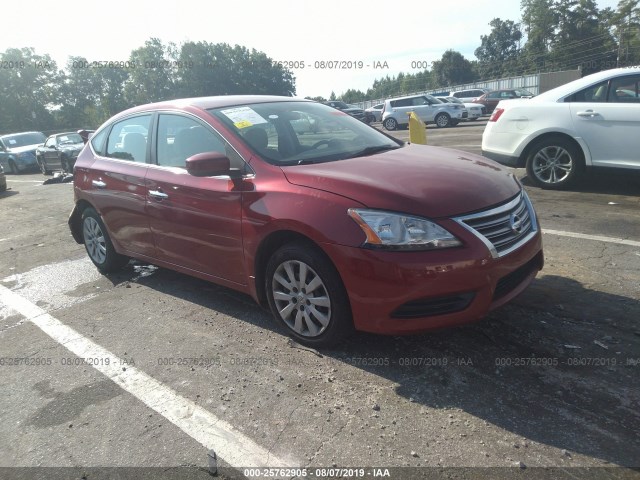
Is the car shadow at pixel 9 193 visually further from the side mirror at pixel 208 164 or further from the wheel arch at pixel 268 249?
the wheel arch at pixel 268 249

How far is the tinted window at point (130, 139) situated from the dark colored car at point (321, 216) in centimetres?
2

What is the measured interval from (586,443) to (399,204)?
1.53 meters

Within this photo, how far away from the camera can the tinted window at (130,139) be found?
4570 millimetres

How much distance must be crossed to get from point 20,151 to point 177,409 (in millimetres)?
21139

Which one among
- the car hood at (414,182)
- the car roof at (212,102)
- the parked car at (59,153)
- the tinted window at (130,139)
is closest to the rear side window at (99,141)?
the tinted window at (130,139)

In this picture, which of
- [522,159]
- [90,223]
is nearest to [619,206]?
[522,159]

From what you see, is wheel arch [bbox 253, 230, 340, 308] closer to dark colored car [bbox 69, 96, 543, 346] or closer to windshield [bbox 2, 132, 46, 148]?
dark colored car [bbox 69, 96, 543, 346]

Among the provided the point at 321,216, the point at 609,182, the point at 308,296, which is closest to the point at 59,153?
the point at 609,182

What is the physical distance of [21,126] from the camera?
214ft

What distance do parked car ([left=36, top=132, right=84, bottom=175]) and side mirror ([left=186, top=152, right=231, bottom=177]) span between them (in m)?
14.7

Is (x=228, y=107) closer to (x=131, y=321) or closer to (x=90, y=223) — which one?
(x=131, y=321)

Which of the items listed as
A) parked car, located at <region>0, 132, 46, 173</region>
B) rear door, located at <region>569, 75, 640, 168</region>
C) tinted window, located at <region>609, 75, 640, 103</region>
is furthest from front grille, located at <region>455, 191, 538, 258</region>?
parked car, located at <region>0, 132, 46, 173</region>

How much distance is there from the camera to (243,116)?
4008mm

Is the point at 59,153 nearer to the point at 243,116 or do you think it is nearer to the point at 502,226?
the point at 243,116
